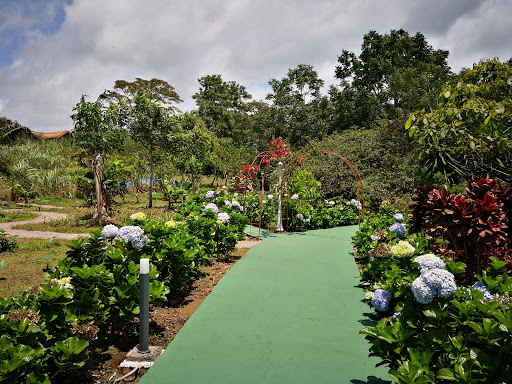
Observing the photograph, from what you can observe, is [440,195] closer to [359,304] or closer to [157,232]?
[359,304]

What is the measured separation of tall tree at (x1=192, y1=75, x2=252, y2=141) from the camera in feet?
94.0

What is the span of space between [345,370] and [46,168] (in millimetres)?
19875

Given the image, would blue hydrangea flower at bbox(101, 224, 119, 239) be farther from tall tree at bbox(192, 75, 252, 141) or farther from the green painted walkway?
tall tree at bbox(192, 75, 252, 141)

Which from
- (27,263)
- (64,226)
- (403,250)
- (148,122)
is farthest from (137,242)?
(148,122)

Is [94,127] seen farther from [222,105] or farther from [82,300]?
[222,105]

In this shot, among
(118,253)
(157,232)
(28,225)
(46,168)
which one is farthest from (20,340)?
(46,168)

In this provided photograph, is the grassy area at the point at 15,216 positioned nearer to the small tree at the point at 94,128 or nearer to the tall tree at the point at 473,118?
the small tree at the point at 94,128

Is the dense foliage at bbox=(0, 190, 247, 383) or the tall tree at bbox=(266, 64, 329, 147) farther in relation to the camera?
the tall tree at bbox=(266, 64, 329, 147)

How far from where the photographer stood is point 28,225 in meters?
9.09

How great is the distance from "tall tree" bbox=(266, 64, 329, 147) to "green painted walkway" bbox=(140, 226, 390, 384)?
1534cm

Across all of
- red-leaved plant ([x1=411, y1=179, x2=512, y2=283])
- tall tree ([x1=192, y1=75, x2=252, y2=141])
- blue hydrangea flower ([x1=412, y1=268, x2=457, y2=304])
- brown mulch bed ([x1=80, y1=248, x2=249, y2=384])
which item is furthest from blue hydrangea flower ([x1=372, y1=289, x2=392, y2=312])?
tall tree ([x1=192, y1=75, x2=252, y2=141])

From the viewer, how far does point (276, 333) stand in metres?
3.53

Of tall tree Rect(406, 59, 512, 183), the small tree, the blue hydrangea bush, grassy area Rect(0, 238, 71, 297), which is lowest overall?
grassy area Rect(0, 238, 71, 297)

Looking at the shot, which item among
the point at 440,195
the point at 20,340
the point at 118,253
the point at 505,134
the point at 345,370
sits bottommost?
the point at 345,370
